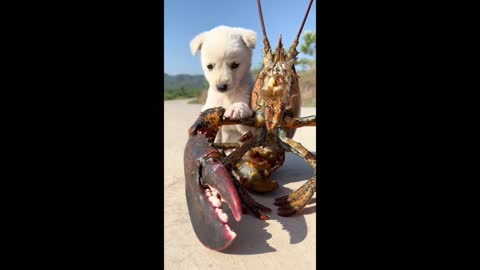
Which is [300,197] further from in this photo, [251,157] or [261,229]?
[251,157]

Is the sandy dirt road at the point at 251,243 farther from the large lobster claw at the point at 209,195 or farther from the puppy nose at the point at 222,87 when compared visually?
the puppy nose at the point at 222,87

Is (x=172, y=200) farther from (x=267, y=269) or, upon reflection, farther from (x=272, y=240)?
(x=267, y=269)

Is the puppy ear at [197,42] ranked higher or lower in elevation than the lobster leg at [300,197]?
higher

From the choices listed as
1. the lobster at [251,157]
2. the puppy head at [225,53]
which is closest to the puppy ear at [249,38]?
the puppy head at [225,53]

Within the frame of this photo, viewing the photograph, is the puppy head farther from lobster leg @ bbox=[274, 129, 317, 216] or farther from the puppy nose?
lobster leg @ bbox=[274, 129, 317, 216]

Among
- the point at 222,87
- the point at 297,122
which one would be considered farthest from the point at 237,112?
the point at 222,87

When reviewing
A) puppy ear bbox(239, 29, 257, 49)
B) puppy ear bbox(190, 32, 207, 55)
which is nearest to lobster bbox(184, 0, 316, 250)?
puppy ear bbox(239, 29, 257, 49)
